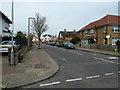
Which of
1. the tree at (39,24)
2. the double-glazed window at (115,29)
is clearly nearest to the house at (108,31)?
the double-glazed window at (115,29)

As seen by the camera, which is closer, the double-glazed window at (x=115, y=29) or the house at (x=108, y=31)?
the house at (x=108, y=31)

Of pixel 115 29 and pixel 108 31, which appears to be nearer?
pixel 108 31

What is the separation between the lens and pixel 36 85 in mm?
5184

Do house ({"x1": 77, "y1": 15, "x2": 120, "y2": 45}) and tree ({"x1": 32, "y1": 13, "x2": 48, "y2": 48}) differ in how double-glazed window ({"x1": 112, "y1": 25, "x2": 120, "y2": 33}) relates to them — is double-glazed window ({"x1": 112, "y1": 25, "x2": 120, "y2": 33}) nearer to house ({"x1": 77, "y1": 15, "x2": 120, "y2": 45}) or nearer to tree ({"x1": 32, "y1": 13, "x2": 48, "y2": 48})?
house ({"x1": 77, "y1": 15, "x2": 120, "y2": 45})

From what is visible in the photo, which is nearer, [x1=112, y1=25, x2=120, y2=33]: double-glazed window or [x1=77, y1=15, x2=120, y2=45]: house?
[x1=77, y1=15, x2=120, y2=45]: house

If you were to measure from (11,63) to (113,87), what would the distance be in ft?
21.0

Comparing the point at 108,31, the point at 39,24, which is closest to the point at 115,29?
the point at 108,31

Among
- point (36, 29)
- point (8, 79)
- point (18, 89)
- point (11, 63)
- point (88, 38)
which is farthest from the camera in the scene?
Answer: point (88, 38)

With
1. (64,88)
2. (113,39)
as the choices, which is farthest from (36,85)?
(113,39)

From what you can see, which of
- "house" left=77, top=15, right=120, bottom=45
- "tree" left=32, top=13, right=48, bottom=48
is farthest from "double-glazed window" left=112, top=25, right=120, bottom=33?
"tree" left=32, top=13, right=48, bottom=48

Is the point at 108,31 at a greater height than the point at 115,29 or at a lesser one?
lesser

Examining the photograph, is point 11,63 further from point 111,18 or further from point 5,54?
point 111,18

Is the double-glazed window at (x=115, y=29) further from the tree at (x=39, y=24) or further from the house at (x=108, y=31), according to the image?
the tree at (x=39, y=24)

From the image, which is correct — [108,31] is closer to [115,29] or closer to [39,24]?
[115,29]
